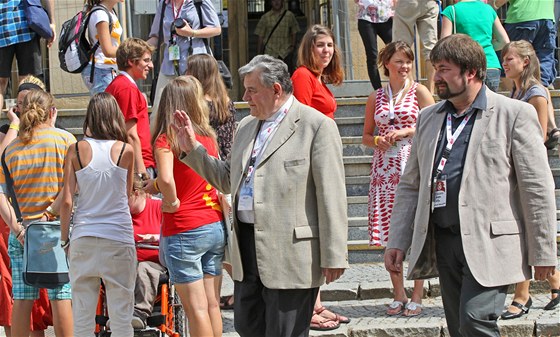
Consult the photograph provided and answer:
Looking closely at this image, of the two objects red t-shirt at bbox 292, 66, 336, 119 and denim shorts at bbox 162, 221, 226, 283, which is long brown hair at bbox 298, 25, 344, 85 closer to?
red t-shirt at bbox 292, 66, 336, 119

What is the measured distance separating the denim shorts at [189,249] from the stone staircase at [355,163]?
3211mm

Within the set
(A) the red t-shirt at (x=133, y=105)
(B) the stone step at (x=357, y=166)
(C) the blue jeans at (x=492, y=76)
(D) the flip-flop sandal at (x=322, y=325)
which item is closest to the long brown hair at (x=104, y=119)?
(A) the red t-shirt at (x=133, y=105)

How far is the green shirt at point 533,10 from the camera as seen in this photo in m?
11.9

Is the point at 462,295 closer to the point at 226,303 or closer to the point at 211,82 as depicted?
the point at 211,82

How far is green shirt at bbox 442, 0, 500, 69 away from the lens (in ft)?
35.7

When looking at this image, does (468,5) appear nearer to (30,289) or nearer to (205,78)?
(205,78)

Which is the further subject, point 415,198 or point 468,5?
point 468,5

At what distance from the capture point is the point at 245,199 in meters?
5.66

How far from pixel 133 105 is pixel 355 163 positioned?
283 cm

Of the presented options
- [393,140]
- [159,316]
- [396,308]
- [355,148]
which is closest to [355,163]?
[355,148]

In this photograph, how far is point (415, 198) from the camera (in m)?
5.78

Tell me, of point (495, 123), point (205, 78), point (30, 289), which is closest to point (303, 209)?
point (495, 123)

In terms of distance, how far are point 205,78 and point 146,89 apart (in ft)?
22.6

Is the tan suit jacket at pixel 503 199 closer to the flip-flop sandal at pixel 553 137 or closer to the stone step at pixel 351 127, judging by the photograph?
the flip-flop sandal at pixel 553 137
